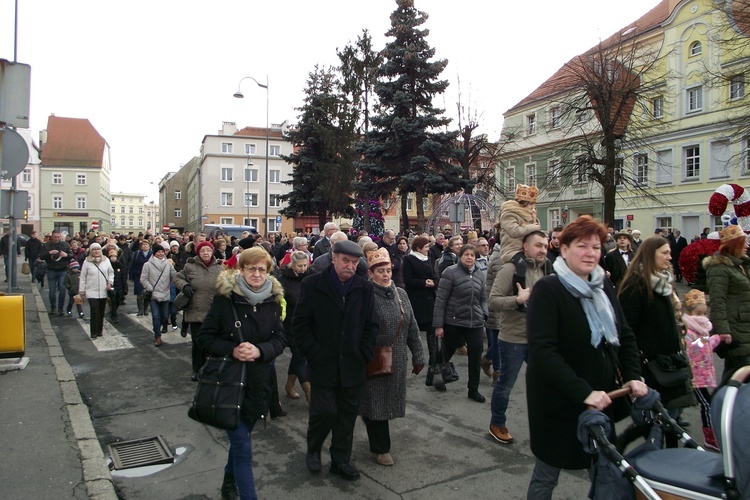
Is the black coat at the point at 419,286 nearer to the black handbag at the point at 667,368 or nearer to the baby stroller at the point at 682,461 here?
the black handbag at the point at 667,368

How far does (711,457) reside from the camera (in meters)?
2.33

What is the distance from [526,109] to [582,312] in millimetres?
43525

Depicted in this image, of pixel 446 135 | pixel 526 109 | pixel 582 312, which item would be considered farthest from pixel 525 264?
pixel 526 109

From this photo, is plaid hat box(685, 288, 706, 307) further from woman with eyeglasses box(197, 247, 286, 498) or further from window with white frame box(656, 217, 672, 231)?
window with white frame box(656, 217, 672, 231)

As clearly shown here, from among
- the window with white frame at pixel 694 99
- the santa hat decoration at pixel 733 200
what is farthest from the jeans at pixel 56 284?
the window with white frame at pixel 694 99

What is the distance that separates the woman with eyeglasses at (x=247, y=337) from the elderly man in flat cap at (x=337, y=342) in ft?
1.22

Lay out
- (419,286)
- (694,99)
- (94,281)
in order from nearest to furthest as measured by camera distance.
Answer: (419,286) → (94,281) → (694,99)

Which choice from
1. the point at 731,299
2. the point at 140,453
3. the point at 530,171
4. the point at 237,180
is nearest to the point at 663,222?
the point at 530,171

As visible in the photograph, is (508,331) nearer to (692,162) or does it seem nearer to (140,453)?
(140,453)

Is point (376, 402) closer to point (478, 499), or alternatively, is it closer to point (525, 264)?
point (478, 499)

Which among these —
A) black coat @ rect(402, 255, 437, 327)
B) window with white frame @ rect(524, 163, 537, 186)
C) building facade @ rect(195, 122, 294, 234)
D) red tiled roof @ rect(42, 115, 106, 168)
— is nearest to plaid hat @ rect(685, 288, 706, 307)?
black coat @ rect(402, 255, 437, 327)

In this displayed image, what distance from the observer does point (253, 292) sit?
3.86m

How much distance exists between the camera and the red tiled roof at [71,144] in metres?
75.5

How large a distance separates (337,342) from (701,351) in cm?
333
